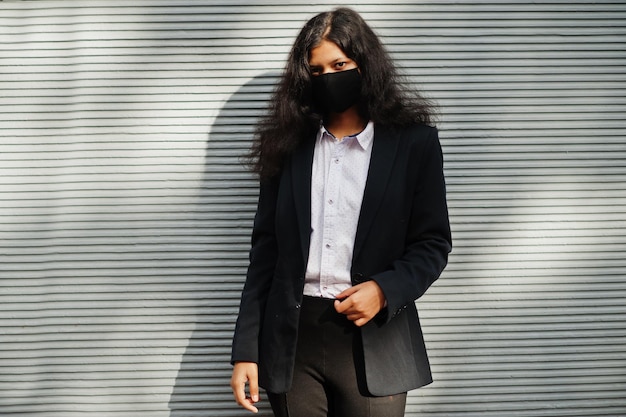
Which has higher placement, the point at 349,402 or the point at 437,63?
the point at 437,63

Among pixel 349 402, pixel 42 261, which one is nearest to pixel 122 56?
pixel 42 261

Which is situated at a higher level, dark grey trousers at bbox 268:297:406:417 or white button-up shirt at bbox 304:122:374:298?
white button-up shirt at bbox 304:122:374:298

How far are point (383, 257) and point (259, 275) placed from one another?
0.49 m

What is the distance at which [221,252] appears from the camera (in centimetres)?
299

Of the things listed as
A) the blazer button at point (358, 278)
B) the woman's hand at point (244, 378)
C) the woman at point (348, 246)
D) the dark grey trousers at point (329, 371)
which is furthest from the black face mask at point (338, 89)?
the woman's hand at point (244, 378)

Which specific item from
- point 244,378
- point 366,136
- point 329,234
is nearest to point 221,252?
point 244,378

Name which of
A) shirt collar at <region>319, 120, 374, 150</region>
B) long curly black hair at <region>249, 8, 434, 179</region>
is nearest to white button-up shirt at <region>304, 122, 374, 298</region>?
shirt collar at <region>319, 120, 374, 150</region>

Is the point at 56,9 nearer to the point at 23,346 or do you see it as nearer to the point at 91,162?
the point at 91,162

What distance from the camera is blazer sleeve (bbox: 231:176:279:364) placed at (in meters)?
2.22

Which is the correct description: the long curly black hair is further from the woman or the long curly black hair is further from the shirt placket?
the shirt placket

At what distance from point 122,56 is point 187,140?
0.53 meters

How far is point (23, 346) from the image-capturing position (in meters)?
3.01

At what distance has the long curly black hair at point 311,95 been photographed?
2.14 m

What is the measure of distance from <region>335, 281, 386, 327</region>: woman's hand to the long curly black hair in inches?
22.8
